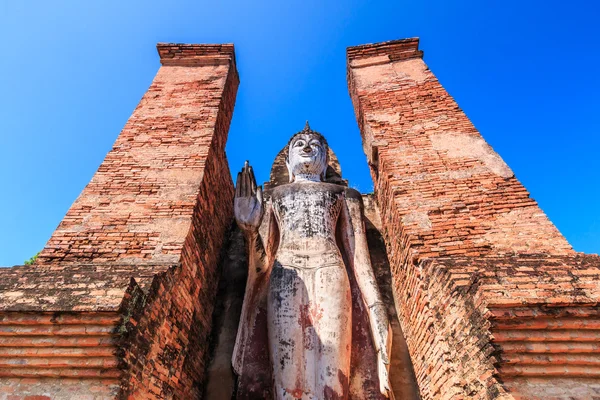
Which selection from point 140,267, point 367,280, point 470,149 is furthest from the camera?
point 470,149

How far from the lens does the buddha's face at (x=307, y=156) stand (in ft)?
18.4

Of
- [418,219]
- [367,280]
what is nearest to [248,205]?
[367,280]

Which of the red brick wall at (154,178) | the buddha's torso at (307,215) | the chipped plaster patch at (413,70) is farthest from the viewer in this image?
the chipped plaster patch at (413,70)

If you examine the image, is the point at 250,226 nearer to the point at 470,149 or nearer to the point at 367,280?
the point at 367,280

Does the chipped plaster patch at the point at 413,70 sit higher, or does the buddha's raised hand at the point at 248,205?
the chipped plaster patch at the point at 413,70

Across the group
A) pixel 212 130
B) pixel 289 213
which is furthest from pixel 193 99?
pixel 289 213

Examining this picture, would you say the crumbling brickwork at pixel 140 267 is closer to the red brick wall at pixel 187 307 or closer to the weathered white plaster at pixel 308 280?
the red brick wall at pixel 187 307

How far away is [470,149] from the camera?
4879mm

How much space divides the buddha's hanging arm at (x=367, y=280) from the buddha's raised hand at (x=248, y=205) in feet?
4.22

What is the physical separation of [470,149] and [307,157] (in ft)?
7.81

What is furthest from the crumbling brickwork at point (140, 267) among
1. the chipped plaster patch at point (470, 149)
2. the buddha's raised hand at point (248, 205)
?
the chipped plaster patch at point (470, 149)

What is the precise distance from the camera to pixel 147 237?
405cm

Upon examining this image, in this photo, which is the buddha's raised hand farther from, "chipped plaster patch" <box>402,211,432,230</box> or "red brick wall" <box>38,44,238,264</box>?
"chipped plaster patch" <box>402,211,432,230</box>

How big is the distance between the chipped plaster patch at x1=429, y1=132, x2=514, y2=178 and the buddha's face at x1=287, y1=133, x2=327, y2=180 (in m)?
1.72
